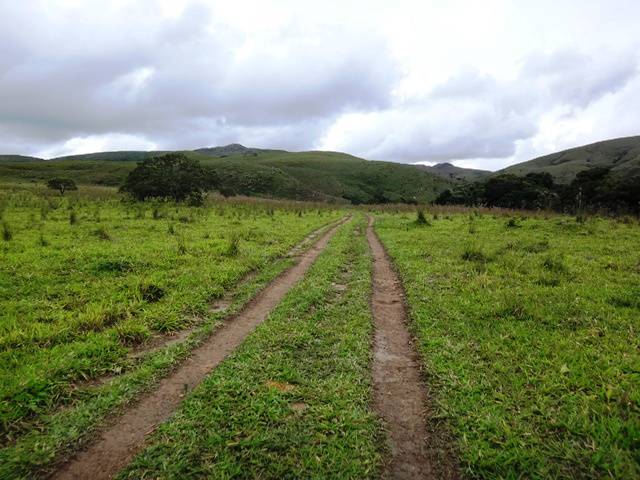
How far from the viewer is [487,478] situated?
3709 mm

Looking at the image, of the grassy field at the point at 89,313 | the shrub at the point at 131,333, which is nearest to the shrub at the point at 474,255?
the grassy field at the point at 89,313

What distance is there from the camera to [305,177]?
13362cm

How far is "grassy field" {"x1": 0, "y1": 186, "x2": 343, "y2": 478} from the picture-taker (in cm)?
455

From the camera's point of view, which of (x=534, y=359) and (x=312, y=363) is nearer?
(x=534, y=359)

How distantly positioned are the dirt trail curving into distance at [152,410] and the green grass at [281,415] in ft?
0.71

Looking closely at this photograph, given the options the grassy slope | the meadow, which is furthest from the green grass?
the grassy slope

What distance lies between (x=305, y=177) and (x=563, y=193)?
94.4 m

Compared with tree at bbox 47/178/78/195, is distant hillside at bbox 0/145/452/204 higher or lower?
higher

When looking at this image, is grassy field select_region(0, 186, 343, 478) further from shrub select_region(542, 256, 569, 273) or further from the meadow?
shrub select_region(542, 256, 569, 273)

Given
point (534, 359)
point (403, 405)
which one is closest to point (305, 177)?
point (534, 359)

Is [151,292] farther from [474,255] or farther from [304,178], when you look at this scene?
[304,178]

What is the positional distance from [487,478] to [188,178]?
1501 inches

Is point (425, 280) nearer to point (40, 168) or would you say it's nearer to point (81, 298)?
point (81, 298)

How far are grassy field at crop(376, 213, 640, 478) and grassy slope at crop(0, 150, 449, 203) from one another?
89.6 meters
